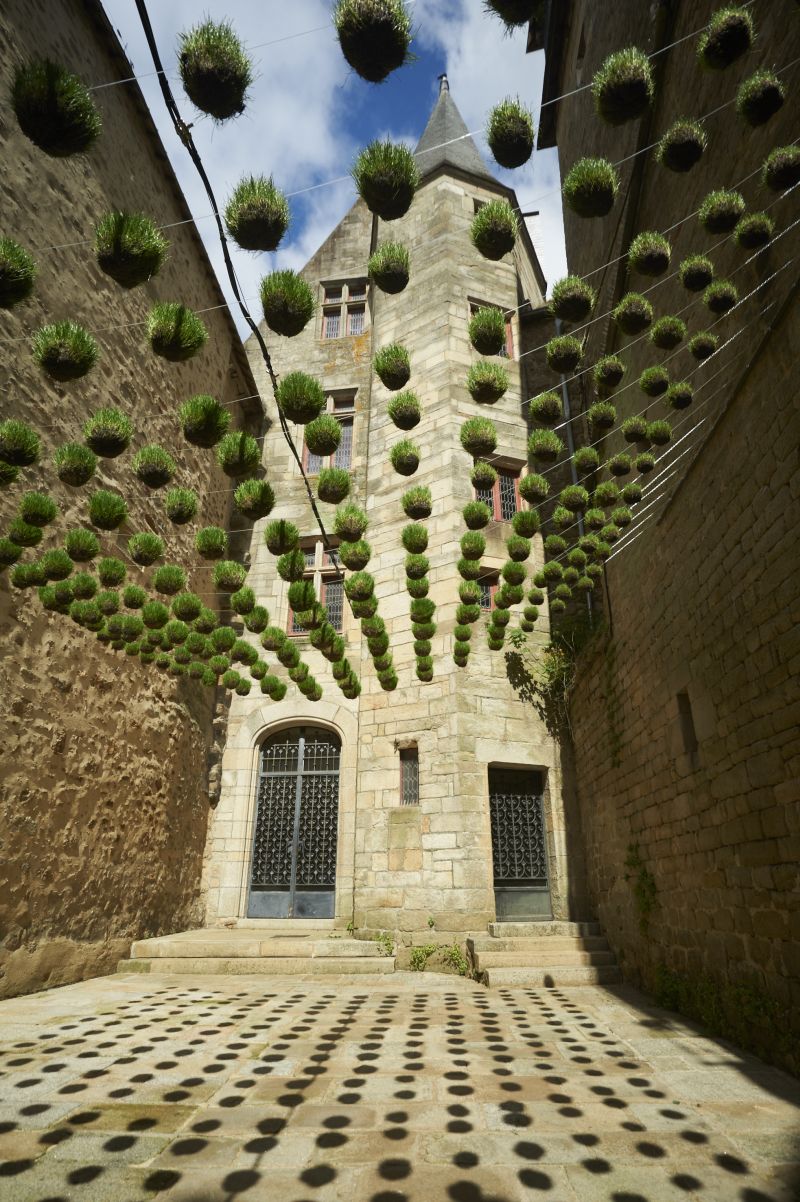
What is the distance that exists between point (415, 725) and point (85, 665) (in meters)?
3.82

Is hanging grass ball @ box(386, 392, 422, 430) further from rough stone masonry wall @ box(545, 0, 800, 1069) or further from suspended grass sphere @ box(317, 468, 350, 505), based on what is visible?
rough stone masonry wall @ box(545, 0, 800, 1069)

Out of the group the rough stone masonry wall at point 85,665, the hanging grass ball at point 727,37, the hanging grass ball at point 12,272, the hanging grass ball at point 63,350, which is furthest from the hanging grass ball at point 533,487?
the rough stone masonry wall at point 85,665

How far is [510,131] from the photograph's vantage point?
2.37 metres

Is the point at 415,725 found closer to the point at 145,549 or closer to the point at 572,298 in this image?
the point at 145,549

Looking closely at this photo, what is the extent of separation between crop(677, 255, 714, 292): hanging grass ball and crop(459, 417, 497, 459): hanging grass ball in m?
1.10

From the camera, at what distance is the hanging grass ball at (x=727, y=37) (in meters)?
2.28

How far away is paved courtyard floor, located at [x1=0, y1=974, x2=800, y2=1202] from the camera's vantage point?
6.85 feet

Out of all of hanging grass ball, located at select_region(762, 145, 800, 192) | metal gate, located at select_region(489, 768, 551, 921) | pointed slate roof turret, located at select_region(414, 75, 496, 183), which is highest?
pointed slate roof turret, located at select_region(414, 75, 496, 183)

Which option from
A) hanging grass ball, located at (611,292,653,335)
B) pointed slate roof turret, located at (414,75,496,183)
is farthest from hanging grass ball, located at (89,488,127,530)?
pointed slate roof turret, located at (414,75,496,183)

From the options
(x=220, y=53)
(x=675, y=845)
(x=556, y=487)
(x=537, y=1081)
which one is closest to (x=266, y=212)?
(x=220, y=53)

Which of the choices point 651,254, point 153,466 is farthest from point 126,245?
point 651,254

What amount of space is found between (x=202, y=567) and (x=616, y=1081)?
24.8 feet

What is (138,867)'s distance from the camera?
689 cm

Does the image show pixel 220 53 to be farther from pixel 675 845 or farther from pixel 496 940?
pixel 496 940
